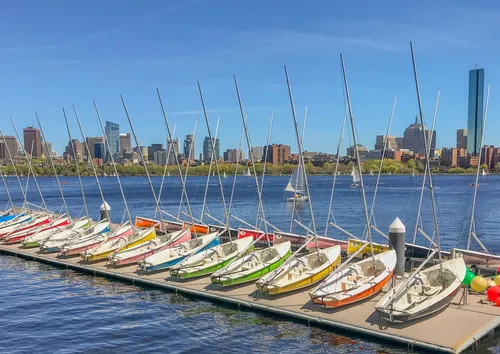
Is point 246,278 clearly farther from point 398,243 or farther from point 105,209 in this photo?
point 105,209

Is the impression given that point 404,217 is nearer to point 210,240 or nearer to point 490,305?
point 210,240

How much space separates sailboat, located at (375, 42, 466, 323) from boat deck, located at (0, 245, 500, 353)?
18.6 inches

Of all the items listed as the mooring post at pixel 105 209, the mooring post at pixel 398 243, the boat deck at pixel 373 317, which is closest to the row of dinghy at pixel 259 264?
the boat deck at pixel 373 317

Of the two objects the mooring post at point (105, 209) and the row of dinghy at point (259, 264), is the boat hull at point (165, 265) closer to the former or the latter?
the row of dinghy at point (259, 264)

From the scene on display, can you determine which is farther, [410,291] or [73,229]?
[73,229]

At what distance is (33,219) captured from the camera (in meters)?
47.3

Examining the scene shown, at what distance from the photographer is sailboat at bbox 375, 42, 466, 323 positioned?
63.8 feet

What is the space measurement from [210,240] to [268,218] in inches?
1668

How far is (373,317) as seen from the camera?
20.5 meters

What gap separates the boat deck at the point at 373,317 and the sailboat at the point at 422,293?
1.55 feet

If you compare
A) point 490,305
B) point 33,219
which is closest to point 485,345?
point 490,305

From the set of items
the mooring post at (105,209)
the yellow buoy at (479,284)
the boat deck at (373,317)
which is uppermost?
the mooring post at (105,209)

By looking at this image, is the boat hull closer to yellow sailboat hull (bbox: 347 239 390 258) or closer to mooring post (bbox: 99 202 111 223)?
yellow sailboat hull (bbox: 347 239 390 258)

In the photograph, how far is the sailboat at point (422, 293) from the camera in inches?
766
